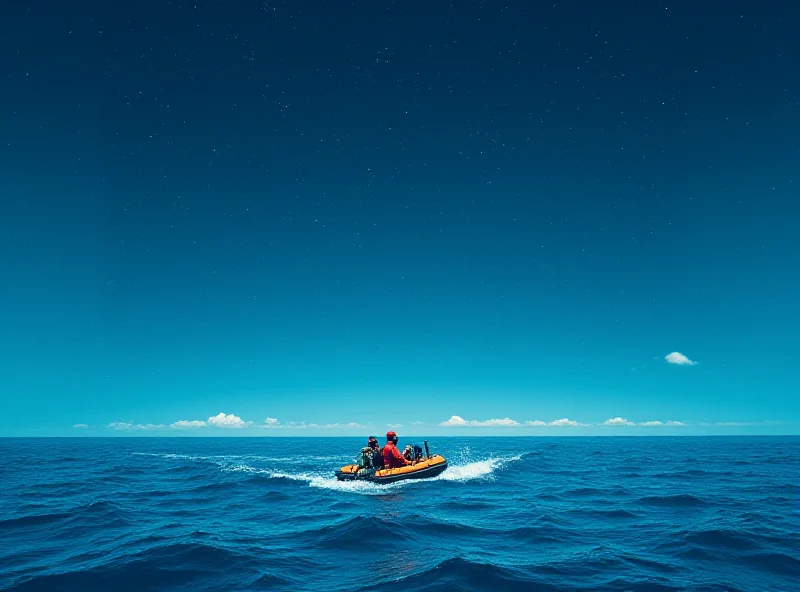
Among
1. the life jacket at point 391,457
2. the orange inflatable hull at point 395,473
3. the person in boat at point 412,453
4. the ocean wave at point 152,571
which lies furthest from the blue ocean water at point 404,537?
the person in boat at point 412,453

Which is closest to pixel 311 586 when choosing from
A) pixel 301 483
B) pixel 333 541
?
pixel 333 541

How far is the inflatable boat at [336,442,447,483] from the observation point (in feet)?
93.8

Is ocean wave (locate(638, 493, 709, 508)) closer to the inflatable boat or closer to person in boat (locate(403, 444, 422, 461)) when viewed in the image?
the inflatable boat

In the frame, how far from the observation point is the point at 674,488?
84.9 ft

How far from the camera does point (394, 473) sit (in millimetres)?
28891

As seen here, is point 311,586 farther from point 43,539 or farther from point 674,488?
point 674,488

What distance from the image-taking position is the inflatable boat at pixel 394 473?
28.6 meters

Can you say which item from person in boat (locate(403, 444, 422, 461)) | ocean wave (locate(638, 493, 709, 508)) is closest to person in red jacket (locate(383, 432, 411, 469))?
person in boat (locate(403, 444, 422, 461))

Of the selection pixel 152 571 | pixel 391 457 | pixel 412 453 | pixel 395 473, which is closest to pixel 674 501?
pixel 395 473

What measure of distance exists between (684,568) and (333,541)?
10939 millimetres

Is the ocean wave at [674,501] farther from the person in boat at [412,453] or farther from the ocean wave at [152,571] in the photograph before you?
the ocean wave at [152,571]

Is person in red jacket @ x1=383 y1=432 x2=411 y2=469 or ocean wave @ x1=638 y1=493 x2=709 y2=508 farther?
person in red jacket @ x1=383 y1=432 x2=411 y2=469

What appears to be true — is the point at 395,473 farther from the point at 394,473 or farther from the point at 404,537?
the point at 404,537

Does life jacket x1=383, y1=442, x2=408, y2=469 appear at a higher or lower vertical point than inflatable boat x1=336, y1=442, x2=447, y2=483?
higher
